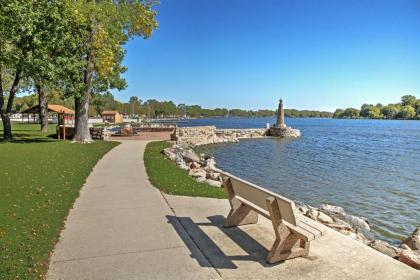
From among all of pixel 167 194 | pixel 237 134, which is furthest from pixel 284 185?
pixel 237 134

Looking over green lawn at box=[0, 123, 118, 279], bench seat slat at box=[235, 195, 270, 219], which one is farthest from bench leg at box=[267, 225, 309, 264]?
green lawn at box=[0, 123, 118, 279]

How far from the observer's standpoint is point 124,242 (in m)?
5.92

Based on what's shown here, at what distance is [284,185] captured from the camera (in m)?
16.1

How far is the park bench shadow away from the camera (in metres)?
5.25

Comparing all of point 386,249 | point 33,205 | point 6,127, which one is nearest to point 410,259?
point 386,249

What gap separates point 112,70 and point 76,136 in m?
4.87

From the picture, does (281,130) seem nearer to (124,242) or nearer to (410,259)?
(410,259)

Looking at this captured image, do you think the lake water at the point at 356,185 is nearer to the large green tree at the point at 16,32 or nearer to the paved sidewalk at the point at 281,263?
the paved sidewalk at the point at 281,263

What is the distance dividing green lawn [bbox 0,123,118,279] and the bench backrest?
3.08m

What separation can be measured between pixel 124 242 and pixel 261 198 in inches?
88.5

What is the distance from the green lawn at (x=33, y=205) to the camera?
5082mm

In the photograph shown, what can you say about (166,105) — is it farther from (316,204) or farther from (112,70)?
(316,204)

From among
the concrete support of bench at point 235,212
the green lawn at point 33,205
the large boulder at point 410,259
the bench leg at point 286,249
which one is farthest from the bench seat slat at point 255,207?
the green lawn at point 33,205

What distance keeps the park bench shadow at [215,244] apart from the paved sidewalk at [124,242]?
Answer: 6cm
